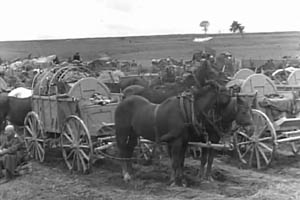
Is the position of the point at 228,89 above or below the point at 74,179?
above

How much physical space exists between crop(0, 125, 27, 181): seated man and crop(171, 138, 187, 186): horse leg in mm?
3158

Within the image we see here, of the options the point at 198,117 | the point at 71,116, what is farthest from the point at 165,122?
the point at 71,116

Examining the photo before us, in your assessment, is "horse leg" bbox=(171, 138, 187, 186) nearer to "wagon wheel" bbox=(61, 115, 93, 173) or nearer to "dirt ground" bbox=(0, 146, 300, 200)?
"dirt ground" bbox=(0, 146, 300, 200)

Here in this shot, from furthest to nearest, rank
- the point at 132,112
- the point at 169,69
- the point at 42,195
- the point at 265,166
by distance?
the point at 169,69 → the point at 265,166 → the point at 132,112 → the point at 42,195

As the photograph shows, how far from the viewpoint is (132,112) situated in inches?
399

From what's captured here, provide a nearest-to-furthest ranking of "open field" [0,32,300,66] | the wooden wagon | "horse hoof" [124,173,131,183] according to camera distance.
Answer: "horse hoof" [124,173,131,183], the wooden wagon, "open field" [0,32,300,66]

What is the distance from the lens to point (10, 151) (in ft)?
34.4

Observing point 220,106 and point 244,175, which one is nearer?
point 220,106

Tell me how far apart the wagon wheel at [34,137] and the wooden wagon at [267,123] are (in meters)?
4.14

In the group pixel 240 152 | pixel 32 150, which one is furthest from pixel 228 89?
pixel 32 150

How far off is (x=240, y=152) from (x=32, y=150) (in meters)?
4.59

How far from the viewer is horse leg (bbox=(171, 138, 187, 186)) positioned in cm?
935

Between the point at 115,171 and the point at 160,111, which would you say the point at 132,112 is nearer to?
the point at 160,111

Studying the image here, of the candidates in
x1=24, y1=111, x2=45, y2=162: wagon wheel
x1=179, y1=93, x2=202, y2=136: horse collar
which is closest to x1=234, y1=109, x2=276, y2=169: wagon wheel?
x1=179, y1=93, x2=202, y2=136: horse collar
